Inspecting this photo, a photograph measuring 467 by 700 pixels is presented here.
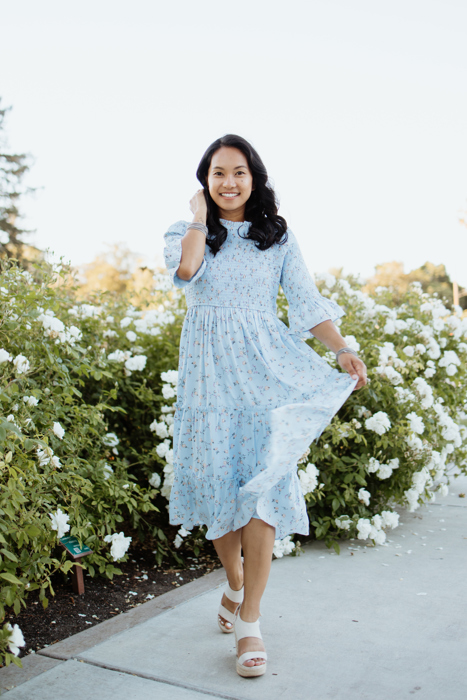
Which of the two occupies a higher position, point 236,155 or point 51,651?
point 236,155

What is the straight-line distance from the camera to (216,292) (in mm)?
2252

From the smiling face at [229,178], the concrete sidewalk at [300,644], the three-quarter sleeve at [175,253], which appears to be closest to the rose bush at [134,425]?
the concrete sidewalk at [300,644]

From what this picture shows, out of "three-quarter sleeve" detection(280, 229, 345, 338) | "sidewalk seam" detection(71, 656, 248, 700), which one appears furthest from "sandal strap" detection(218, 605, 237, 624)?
"three-quarter sleeve" detection(280, 229, 345, 338)

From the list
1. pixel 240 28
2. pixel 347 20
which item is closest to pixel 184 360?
pixel 347 20

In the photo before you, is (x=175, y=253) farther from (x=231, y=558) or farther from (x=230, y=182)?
(x=231, y=558)

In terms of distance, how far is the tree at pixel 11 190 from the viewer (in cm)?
3148

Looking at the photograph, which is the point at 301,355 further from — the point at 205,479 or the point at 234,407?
the point at 205,479

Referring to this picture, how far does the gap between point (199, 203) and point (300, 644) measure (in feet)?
5.35

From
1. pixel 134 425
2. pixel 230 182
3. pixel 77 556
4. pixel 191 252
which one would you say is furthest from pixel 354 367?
pixel 134 425

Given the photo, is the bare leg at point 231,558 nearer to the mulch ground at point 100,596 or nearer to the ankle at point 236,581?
the ankle at point 236,581

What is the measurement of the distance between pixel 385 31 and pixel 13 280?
447 inches

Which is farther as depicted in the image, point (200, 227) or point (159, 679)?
point (200, 227)

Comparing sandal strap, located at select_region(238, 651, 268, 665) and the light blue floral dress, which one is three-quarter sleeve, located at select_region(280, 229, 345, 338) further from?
sandal strap, located at select_region(238, 651, 268, 665)

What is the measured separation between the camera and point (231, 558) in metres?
2.26
